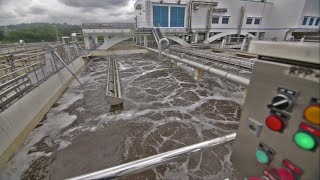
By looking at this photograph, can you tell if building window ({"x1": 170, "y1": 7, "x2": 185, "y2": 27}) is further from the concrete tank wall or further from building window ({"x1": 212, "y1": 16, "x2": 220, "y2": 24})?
the concrete tank wall

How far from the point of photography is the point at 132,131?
344cm

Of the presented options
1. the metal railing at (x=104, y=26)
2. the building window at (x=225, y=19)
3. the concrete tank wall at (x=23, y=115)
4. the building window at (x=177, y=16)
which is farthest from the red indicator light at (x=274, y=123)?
the building window at (x=225, y=19)

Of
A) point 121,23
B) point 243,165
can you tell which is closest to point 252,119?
point 243,165

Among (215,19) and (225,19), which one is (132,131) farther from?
(225,19)

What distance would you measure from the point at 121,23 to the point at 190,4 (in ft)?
22.1

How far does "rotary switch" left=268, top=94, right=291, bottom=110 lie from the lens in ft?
1.76

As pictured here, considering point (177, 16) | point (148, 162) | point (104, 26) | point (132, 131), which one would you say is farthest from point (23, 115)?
point (177, 16)

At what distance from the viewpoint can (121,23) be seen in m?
13.5

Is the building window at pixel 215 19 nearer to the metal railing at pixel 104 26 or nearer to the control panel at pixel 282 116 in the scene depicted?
the metal railing at pixel 104 26

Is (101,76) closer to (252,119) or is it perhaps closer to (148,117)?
(148,117)

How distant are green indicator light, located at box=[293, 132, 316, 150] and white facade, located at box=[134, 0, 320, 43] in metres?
14.4

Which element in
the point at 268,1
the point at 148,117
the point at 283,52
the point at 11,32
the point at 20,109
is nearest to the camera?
the point at 283,52

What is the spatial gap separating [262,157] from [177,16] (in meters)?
15.7

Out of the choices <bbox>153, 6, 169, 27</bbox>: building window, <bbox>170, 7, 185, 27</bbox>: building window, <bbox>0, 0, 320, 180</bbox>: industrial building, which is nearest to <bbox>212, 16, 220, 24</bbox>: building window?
A: <bbox>170, 7, 185, 27</bbox>: building window
